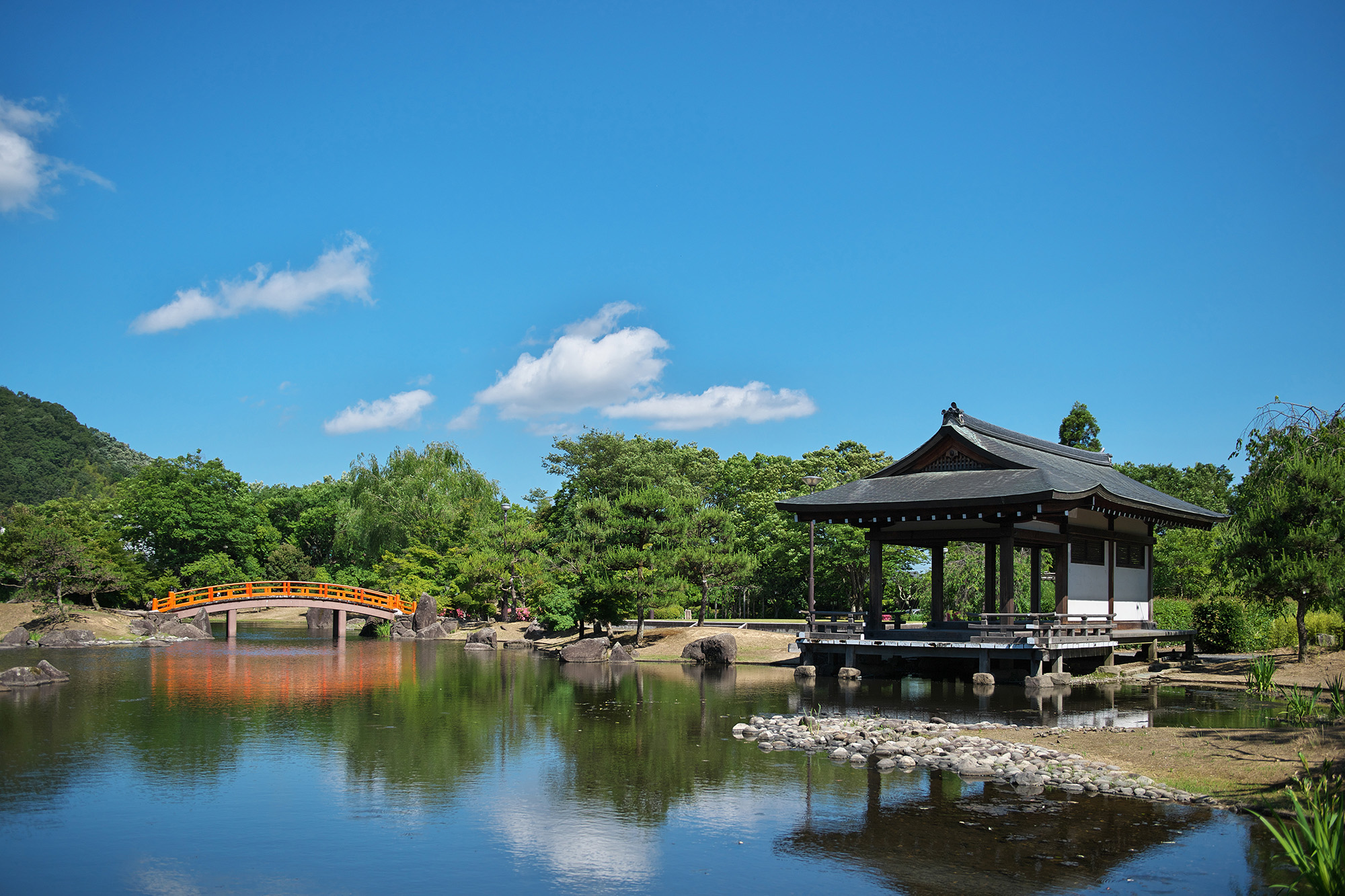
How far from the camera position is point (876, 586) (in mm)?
25484

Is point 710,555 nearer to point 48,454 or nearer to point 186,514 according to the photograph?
point 186,514

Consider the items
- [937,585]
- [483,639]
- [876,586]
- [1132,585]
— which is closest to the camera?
[876,586]

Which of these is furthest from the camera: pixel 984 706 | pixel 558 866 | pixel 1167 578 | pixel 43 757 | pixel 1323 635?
pixel 1167 578

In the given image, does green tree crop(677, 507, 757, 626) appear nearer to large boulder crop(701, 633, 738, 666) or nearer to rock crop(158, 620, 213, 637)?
large boulder crop(701, 633, 738, 666)

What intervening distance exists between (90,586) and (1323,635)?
142 feet

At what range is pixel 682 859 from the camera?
9.02 metres

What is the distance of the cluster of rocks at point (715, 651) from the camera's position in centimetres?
2906

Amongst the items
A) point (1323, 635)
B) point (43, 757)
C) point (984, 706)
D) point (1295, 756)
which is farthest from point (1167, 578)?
point (43, 757)

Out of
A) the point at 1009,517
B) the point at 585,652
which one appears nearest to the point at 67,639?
the point at 585,652

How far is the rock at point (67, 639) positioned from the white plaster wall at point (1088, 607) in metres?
34.2

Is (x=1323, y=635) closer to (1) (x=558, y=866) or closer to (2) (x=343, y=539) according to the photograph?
(1) (x=558, y=866)

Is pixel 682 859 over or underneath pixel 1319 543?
underneath

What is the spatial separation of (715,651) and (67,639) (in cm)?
2505

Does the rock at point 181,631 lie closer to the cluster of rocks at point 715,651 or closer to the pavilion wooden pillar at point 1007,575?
the cluster of rocks at point 715,651
